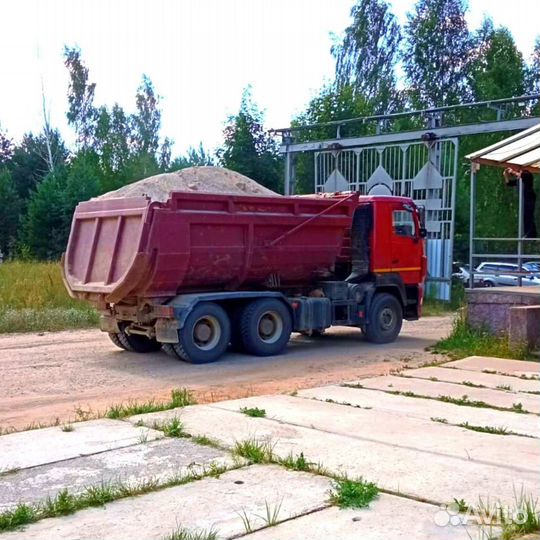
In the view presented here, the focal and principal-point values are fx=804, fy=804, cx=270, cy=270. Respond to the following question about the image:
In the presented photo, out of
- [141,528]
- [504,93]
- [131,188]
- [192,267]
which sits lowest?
[141,528]

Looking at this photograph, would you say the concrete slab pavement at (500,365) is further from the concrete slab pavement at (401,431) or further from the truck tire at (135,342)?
the truck tire at (135,342)

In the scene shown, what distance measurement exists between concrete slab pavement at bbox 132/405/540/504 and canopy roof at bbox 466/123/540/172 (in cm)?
616

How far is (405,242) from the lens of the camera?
14.6m

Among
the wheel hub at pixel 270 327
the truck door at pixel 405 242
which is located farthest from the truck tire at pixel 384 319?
the wheel hub at pixel 270 327

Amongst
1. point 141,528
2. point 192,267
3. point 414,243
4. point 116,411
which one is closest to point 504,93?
point 414,243

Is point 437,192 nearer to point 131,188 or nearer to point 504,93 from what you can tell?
point 131,188

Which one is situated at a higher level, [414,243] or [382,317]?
[414,243]

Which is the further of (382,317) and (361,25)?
(361,25)

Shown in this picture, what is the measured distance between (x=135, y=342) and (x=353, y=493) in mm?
8357

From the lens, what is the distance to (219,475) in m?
5.51

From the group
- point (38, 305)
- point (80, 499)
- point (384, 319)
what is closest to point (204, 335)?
point (384, 319)

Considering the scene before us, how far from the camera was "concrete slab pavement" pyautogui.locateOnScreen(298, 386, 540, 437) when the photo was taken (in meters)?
7.27

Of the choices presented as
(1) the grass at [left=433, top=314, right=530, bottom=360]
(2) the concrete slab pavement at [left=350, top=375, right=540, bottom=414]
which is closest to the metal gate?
(1) the grass at [left=433, top=314, right=530, bottom=360]

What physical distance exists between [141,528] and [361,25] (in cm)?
4663
